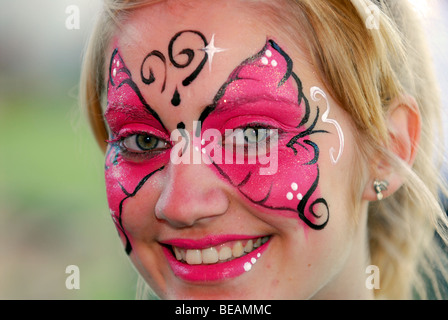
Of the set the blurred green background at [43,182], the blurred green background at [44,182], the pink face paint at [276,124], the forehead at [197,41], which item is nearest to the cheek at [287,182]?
the pink face paint at [276,124]

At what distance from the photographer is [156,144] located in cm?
152

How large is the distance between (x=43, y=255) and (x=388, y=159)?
324 centimetres

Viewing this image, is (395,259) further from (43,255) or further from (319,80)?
(43,255)

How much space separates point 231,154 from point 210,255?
0.27 meters

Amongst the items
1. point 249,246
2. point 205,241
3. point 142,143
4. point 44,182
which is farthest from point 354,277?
point 44,182

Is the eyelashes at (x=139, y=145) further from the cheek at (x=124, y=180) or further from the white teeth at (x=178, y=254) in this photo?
the white teeth at (x=178, y=254)

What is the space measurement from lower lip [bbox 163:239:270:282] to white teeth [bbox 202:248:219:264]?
1cm

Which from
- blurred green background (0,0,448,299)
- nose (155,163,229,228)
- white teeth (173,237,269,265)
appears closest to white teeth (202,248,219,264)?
white teeth (173,237,269,265)

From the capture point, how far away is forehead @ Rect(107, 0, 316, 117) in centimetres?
138

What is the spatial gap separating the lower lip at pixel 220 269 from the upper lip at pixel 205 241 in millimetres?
49

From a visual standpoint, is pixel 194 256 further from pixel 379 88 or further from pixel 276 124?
pixel 379 88

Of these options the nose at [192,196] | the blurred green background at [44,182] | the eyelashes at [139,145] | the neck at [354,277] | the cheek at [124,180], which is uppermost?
the blurred green background at [44,182]

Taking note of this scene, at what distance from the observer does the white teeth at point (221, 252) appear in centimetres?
146

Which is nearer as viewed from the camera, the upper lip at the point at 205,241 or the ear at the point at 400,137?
the upper lip at the point at 205,241
